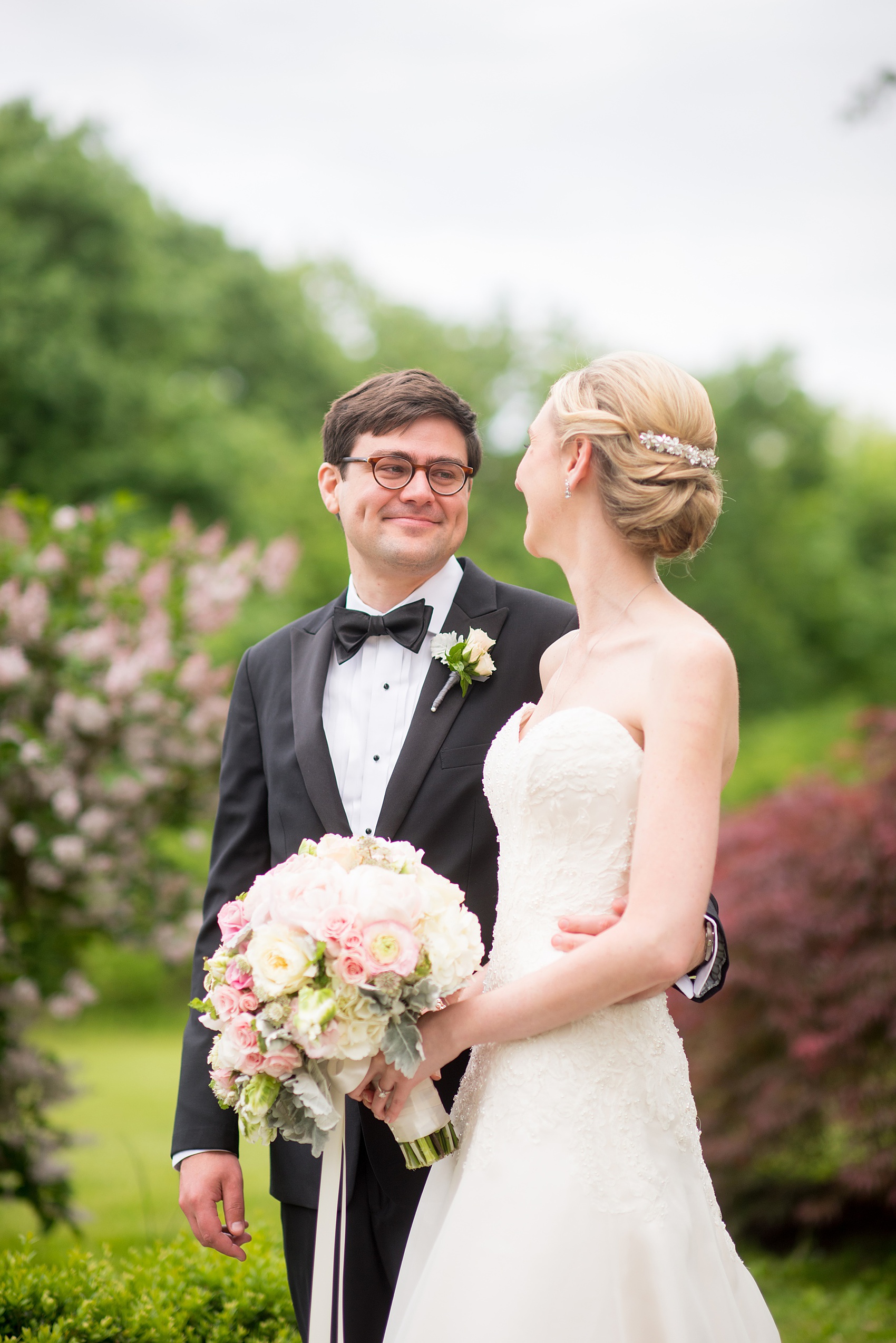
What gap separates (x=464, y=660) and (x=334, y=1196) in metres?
1.24

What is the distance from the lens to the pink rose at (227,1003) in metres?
2.08

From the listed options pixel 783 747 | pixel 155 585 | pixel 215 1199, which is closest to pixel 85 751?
pixel 155 585

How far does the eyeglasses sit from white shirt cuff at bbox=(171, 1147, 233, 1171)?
169cm

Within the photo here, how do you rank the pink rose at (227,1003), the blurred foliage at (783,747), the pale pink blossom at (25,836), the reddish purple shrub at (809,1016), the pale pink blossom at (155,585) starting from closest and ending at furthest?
1. the pink rose at (227,1003)
2. the reddish purple shrub at (809,1016)
3. the pale pink blossom at (25,836)
4. the pale pink blossom at (155,585)
5. the blurred foliage at (783,747)

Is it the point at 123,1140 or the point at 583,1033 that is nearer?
the point at 583,1033

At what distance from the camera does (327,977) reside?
80.0 inches

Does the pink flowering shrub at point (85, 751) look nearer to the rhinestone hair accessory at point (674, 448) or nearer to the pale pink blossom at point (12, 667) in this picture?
the pale pink blossom at point (12, 667)

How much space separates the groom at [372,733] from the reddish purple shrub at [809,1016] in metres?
3.64

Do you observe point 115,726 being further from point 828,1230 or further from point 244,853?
point 828,1230

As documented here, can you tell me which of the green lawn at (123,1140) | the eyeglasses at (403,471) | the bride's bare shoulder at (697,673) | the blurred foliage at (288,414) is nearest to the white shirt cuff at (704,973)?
the bride's bare shoulder at (697,673)

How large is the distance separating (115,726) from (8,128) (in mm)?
14327

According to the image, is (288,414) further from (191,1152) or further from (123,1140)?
(191,1152)

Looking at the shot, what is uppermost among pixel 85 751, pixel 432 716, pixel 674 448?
pixel 85 751

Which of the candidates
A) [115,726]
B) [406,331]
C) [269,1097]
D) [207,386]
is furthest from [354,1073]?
[406,331]
